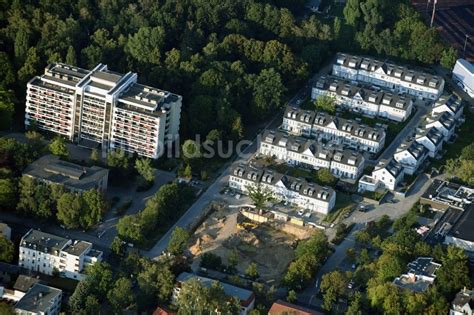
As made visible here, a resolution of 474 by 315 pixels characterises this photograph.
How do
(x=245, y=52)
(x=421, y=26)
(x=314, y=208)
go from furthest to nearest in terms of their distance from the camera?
(x=421, y=26)
(x=245, y=52)
(x=314, y=208)

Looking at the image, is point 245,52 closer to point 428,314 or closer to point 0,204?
point 0,204

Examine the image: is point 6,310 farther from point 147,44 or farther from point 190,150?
point 147,44

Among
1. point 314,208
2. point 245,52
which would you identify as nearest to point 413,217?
point 314,208

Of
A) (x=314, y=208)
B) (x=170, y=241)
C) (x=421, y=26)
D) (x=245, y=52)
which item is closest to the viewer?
(x=170, y=241)

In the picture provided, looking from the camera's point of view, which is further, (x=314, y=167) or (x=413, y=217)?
(x=314, y=167)

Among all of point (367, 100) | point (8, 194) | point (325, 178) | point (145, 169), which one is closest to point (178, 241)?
point (145, 169)

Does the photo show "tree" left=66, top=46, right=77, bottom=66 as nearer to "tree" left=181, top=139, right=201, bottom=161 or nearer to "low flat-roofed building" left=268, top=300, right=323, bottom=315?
"tree" left=181, top=139, right=201, bottom=161
